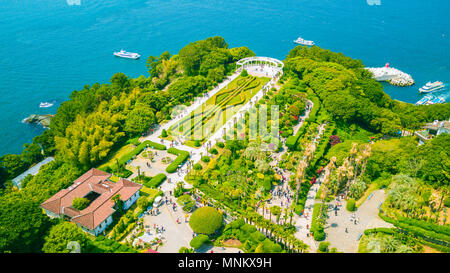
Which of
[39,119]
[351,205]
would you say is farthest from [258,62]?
[39,119]

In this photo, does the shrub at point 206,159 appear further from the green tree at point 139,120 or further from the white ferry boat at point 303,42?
the white ferry boat at point 303,42

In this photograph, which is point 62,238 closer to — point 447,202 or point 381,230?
point 381,230

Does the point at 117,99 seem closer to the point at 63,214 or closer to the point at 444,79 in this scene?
the point at 63,214

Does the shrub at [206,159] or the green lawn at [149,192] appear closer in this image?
the green lawn at [149,192]

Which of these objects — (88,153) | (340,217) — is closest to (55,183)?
(88,153)

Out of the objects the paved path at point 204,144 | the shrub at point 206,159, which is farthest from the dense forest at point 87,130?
the shrub at point 206,159
